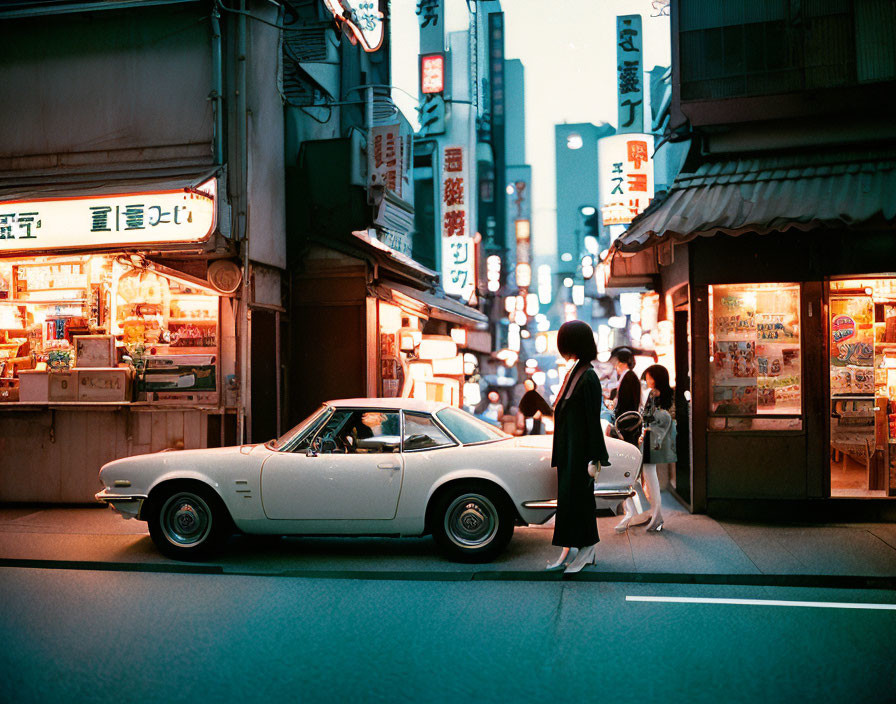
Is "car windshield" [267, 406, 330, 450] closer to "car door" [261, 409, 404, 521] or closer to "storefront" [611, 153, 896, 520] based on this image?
"car door" [261, 409, 404, 521]

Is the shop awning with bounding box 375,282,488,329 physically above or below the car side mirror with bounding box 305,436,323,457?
above

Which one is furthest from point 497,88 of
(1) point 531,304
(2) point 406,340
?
(2) point 406,340

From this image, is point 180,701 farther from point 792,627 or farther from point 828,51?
point 828,51

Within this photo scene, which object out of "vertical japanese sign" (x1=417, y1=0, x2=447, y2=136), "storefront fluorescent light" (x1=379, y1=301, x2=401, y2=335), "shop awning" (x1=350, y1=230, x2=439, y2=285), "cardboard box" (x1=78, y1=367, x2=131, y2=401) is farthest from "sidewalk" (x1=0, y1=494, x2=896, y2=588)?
"vertical japanese sign" (x1=417, y1=0, x2=447, y2=136)

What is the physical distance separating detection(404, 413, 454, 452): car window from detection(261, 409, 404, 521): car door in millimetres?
125

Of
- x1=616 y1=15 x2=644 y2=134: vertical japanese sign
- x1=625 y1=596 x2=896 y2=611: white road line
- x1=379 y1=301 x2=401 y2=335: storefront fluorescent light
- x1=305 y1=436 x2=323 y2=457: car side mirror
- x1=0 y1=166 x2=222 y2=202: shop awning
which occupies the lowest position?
x1=625 y1=596 x2=896 y2=611: white road line

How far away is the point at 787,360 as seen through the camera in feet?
30.0

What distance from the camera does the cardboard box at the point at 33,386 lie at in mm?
10352

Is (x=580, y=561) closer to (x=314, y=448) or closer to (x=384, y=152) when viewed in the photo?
(x=314, y=448)

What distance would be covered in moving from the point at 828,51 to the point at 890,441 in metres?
4.84

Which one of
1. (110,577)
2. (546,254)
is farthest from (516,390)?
(110,577)

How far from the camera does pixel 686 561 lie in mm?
6949

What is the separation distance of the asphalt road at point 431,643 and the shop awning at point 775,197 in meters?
3.94

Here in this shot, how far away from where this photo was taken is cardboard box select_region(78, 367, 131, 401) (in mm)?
10203
